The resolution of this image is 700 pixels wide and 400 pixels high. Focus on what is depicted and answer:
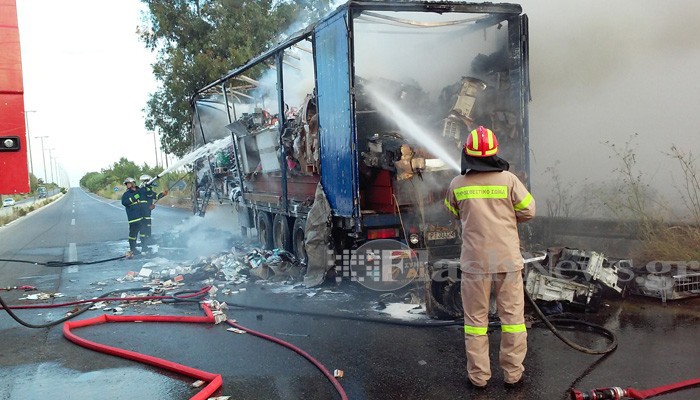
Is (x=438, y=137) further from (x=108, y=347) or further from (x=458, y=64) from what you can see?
(x=108, y=347)

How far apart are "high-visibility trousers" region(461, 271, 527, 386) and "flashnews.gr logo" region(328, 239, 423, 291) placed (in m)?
2.87

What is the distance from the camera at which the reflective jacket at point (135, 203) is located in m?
11.2

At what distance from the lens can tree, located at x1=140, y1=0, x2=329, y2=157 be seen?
19.2 meters

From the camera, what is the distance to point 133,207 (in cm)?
1126

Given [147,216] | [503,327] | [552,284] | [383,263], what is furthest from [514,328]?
[147,216]

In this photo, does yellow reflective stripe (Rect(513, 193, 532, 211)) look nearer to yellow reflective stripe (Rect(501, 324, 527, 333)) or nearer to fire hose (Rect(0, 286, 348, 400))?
yellow reflective stripe (Rect(501, 324, 527, 333))

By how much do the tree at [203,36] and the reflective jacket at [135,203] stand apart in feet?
27.8

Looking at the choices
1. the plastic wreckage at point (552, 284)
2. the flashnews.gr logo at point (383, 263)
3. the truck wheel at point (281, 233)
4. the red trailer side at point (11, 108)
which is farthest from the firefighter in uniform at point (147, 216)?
the red trailer side at point (11, 108)

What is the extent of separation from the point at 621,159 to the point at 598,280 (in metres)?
3.09

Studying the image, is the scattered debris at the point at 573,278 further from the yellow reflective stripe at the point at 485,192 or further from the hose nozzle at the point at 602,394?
the hose nozzle at the point at 602,394

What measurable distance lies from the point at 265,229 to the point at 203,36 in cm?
1226

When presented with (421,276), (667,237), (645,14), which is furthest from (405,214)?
(645,14)

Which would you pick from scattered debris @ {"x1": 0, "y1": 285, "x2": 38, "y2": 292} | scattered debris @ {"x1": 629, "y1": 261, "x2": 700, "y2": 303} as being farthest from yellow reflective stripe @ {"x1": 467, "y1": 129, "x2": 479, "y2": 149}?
scattered debris @ {"x1": 0, "y1": 285, "x2": 38, "y2": 292}

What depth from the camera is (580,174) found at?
8805 mm
